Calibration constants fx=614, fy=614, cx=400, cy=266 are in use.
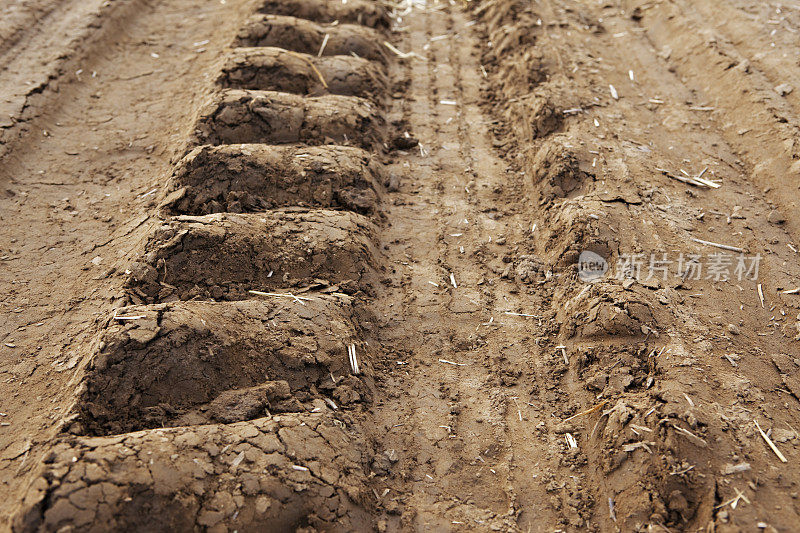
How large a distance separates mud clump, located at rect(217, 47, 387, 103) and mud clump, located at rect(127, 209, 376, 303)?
162 cm

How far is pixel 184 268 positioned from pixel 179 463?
4.39 ft

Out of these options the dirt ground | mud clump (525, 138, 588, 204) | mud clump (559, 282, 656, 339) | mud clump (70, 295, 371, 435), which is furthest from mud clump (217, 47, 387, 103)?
mud clump (559, 282, 656, 339)

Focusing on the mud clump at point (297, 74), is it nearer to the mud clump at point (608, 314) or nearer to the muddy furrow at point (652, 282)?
the muddy furrow at point (652, 282)

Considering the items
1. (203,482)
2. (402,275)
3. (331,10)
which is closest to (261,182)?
(402,275)

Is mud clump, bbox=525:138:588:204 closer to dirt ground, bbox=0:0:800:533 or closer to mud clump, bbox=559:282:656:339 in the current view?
dirt ground, bbox=0:0:800:533

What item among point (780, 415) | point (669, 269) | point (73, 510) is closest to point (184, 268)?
point (73, 510)

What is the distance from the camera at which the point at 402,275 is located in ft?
12.7

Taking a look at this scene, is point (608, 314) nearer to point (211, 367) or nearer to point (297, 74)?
point (211, 367)

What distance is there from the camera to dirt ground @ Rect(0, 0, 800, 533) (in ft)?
8.90

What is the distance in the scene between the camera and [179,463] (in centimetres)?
258

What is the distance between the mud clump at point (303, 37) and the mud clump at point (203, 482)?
3753mm

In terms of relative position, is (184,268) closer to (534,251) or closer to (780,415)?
(534,251)

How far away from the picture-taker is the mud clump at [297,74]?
16.3 feet

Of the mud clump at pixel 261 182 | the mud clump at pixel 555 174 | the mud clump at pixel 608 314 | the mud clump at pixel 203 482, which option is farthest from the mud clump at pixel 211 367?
the mud clump at pixel 555 174
